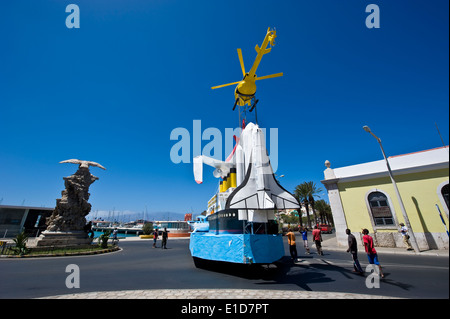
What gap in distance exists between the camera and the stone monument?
58.9ft

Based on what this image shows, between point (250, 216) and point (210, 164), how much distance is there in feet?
25.1

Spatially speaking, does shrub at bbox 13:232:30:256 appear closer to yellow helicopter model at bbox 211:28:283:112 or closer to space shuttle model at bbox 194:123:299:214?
space shuttle model at bbox 194:123:299:214

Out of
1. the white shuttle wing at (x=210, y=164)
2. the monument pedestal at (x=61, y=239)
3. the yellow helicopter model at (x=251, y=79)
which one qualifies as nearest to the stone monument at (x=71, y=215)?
the monument pedestal at (x=61, y=239)

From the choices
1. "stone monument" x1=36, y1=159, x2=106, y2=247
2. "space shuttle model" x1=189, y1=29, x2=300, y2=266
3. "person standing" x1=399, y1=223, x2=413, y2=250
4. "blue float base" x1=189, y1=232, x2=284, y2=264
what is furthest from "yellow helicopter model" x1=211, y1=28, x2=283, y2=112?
"stone monument" x1=36, y1=159, x2=106, y2=247

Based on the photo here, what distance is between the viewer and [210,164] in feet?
56.1

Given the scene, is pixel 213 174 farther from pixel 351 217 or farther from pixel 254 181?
pixel 351 217

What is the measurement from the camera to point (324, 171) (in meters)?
19.3

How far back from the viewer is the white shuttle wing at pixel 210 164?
16.5 metres

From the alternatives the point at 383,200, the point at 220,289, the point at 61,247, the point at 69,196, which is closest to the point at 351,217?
the point at 383,200

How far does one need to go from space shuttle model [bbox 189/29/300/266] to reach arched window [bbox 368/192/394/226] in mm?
8976

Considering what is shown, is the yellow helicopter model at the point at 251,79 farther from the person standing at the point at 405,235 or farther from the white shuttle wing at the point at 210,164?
the person standing at the point at 405,235

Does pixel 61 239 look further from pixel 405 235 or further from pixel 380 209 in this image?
pixel 405 235

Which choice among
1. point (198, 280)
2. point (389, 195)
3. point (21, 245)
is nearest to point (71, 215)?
point (21, 245)

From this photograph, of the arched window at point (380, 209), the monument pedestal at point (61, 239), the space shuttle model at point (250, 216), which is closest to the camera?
the space shuttle model at point (250, 216)
